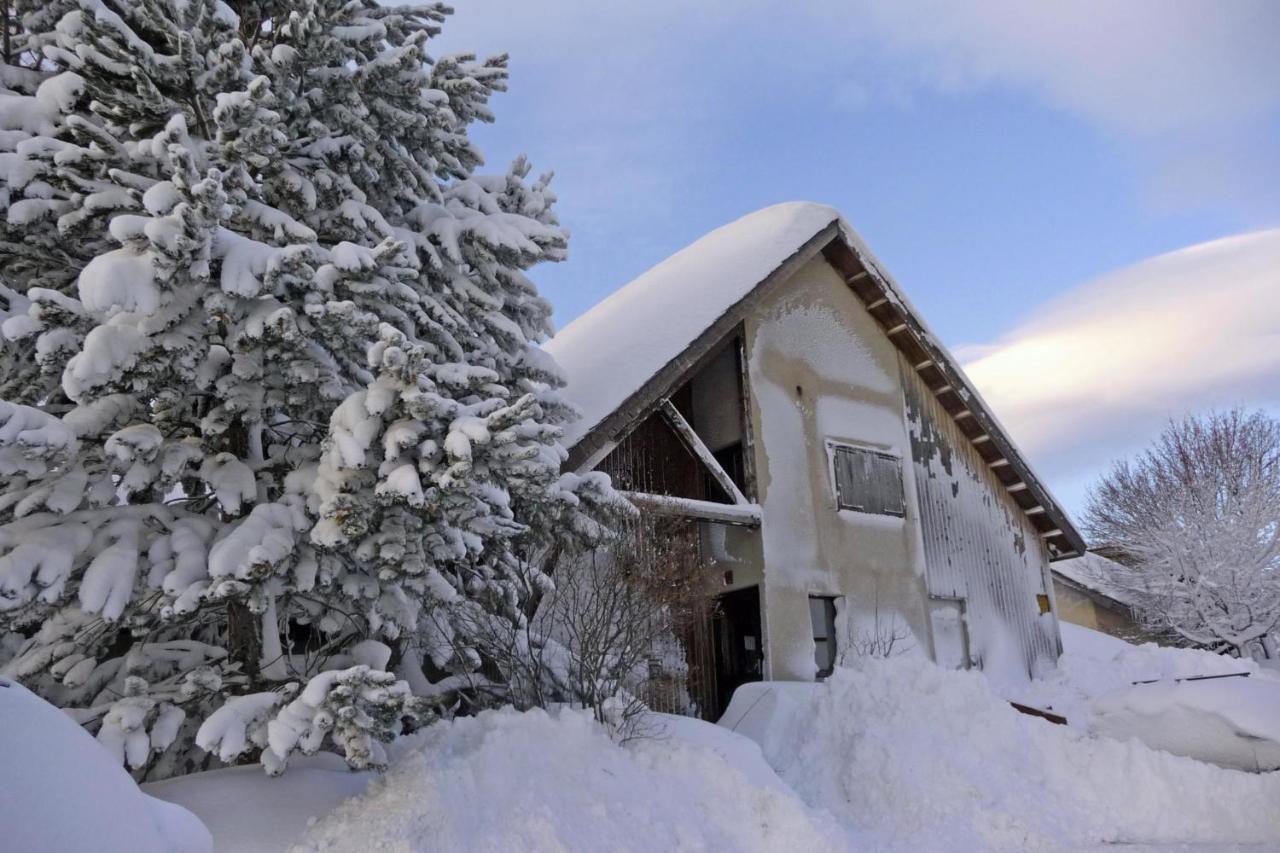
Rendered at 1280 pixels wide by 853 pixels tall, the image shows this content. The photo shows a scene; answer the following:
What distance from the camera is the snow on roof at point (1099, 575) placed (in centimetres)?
2881

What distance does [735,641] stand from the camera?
14.3 m

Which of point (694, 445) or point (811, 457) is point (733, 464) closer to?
point (811, 457)

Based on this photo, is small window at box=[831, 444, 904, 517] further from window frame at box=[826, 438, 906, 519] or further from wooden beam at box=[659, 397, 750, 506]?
wooden beam at box=[659, 397, 750, 506]

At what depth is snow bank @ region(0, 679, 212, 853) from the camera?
2.92 m

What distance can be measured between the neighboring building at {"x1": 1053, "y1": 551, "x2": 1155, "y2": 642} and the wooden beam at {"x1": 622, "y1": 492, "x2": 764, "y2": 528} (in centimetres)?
2248

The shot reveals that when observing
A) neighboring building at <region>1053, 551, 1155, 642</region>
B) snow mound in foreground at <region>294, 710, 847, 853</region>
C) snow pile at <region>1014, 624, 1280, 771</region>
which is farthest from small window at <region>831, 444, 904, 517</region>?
neighboring building at <region>1053, 551, 1155, 642</region>

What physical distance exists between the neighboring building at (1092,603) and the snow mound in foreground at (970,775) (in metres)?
23.4

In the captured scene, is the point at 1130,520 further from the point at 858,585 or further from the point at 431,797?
the point at 431,797

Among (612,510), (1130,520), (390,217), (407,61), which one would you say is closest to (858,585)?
(612,510)

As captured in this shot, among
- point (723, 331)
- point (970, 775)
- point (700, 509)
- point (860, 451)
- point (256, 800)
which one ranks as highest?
point (723, 331)

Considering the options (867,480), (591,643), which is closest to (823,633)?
(867,480)

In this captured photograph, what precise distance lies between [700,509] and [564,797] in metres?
5.85

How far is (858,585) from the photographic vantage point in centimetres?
1469

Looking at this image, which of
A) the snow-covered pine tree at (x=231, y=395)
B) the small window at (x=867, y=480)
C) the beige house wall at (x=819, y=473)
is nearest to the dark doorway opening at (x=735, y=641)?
the beige house wall at (x=819, y=473)
